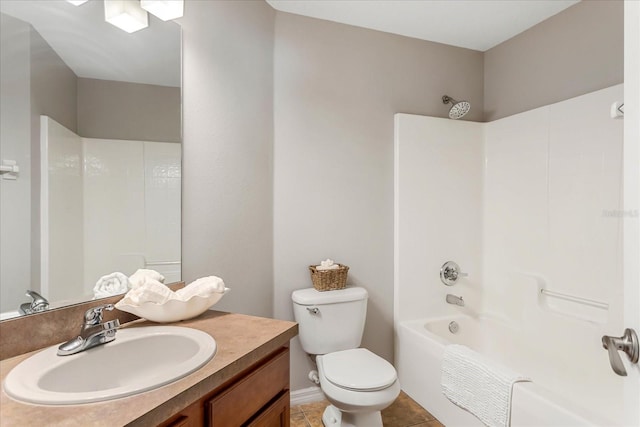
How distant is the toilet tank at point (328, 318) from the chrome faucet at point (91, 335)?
1.08 m

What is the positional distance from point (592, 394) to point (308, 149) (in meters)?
2.08

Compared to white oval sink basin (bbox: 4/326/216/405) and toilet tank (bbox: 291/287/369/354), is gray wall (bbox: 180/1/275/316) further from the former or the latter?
white oval sink basin (bbox: 4/326/216/405)

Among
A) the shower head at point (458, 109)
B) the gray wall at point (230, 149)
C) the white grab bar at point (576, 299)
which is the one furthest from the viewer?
the shower head at point (458, 109)

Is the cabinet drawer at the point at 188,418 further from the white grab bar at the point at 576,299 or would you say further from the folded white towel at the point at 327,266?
the white grab bar at the point at 576,299

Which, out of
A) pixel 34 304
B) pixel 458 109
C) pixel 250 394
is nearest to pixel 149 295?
pixel 34 304

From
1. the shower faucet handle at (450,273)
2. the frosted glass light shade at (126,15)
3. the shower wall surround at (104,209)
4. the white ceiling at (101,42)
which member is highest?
the frosted glass light shade at (126,15)

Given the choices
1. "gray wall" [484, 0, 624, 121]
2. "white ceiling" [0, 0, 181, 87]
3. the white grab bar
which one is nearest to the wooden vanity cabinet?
"white ceiling" [0, 0, 181, 87]

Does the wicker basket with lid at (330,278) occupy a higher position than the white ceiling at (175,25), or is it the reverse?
the white ceiling at (175,25)

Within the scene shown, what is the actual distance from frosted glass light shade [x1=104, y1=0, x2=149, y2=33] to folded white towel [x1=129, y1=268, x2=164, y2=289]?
1.03 meters

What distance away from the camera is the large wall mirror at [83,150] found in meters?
1.08

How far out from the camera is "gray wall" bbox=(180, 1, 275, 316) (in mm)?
1763

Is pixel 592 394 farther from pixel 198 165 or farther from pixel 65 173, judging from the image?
pixel 65 173

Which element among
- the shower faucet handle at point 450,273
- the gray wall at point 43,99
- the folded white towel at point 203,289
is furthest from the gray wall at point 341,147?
the gray wall at point 43,99

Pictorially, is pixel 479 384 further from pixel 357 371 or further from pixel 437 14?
pixel 437 14
